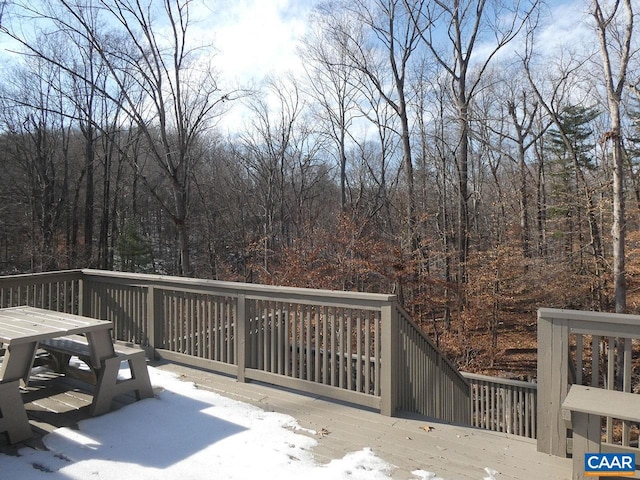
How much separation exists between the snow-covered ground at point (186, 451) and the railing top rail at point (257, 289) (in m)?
0.96

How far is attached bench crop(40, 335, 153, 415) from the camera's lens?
3.18 meters

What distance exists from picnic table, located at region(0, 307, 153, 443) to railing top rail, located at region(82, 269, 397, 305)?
0.99 m

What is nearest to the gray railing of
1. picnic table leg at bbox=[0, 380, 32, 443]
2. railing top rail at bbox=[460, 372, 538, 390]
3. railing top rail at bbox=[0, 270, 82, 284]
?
railing top rail at bbox=[460, 372, 538, 390]

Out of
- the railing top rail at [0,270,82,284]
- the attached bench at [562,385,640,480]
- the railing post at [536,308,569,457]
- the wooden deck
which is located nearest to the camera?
the attached bench at [562,385,640,480]

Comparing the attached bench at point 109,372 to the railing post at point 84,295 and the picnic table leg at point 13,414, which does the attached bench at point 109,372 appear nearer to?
the picnic table leg at point 13,414

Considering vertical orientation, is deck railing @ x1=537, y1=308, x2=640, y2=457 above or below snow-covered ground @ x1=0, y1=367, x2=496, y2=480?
above

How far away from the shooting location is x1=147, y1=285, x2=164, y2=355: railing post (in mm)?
4691

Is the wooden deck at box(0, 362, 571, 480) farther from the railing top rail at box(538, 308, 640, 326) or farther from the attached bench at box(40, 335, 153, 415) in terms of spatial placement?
the railing top rail at box(538, 308, 640, 326)

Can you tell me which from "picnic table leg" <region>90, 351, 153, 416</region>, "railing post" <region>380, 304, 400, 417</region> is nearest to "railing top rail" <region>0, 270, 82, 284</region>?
"picnic table leg" <region>90, 351, 153, 416</region>

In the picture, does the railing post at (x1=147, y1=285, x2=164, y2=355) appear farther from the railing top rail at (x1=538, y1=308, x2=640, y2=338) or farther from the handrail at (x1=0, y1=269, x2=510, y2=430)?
the railing top rail at (x1=538, y1=308, x2=640, y2=338)

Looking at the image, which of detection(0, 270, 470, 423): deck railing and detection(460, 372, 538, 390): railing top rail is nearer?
detection(0, 270, 470, 423): deck railing

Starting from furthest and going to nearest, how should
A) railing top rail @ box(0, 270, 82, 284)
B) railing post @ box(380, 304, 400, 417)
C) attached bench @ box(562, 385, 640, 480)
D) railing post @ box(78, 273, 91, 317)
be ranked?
railing post @ box(78, 273, 91, 317), railing top rail @ box(0, 270, 82, 284), railing post @ box(380, 304, 400, 417), attached bench @ box(562, 385, 640, 480)

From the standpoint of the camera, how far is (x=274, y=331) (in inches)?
154

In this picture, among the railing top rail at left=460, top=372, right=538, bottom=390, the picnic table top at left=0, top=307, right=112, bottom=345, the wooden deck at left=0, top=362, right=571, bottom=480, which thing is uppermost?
the picnic table top at left=0, top=307, right=112, bottom=345
